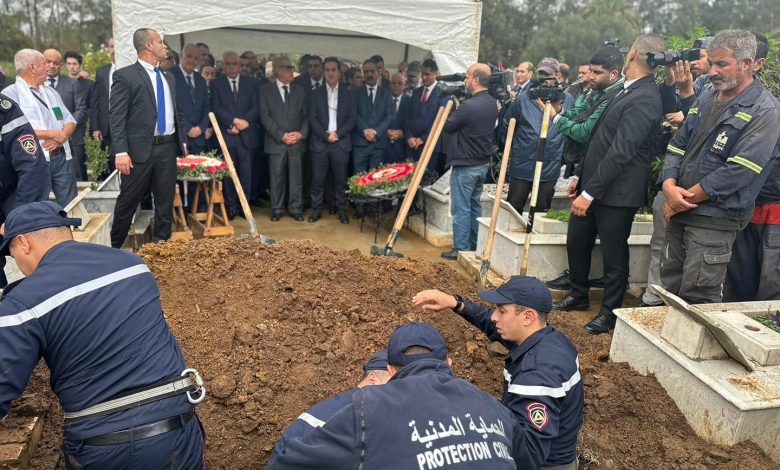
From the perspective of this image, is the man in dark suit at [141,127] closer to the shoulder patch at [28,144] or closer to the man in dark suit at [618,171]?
the shoulder patch at [28,144]

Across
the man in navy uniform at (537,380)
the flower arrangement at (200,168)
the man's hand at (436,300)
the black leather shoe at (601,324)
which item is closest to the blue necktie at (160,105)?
the flower arrangement at (200,168)

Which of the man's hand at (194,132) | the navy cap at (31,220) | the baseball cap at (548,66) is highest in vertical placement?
the baseball cap at (548,66)

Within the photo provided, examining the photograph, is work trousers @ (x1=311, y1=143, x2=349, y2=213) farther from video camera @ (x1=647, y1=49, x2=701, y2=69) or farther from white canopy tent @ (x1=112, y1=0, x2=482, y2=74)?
video camera @ (x1=647, y1=49, x2=701, y2=69)

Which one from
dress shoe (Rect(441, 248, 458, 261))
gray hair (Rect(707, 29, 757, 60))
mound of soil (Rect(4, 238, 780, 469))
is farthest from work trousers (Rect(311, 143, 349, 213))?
gray hair (Rect(707, 29, 757, 60))

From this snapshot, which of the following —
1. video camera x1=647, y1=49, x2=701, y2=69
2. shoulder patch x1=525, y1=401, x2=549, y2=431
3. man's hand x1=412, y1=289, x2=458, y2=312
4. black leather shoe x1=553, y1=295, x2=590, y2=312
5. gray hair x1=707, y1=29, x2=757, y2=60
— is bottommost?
black leather shoe x1=553, y1=295, x2=590, y2=312

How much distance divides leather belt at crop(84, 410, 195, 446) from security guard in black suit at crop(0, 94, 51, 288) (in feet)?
8.65

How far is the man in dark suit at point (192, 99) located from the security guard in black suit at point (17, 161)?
10.7 feet

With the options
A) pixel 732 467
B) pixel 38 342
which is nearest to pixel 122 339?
pixel 38 342

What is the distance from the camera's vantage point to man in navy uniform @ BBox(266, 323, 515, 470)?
163 centimetres

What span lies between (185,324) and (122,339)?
1.78 m

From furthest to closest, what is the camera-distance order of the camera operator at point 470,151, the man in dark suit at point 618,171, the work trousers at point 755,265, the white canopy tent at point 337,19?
the white canopy tent at point 337,19, the camera operator at point 470,151, the man in dark suit at point 618,171, the work trousers at point 755,265

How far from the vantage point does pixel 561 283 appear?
534cm

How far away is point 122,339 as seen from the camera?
86.5 inches

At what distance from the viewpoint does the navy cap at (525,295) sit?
2574mm
